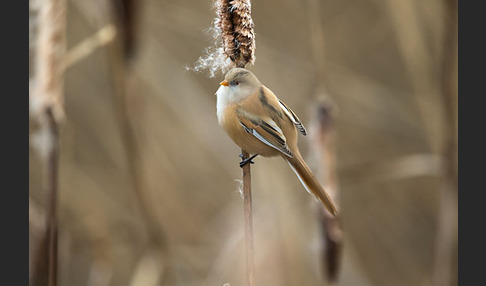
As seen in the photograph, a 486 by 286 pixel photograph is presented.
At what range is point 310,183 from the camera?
2.03 meters

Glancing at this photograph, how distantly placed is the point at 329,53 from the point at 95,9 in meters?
1.86

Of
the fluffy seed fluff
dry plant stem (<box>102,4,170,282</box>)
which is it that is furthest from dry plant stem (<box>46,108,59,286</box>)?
the fluffy seed fluff

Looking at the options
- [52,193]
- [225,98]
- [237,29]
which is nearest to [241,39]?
[237,29]

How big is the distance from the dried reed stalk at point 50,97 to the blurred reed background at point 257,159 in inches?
24.6

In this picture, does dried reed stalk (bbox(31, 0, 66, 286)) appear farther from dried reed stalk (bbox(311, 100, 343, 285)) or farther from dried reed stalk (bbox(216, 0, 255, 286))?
dried reed stalk (bbox(311, 100, 343, 285))

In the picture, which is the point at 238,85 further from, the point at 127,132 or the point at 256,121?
the point at 127,132

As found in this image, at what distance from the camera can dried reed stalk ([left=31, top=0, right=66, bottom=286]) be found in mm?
1505

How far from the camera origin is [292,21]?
149 inches

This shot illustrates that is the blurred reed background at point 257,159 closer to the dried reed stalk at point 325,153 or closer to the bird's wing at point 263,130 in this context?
the dried reed stalk at point 325,153

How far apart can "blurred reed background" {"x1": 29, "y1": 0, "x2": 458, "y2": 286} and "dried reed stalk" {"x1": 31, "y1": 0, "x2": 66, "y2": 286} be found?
2.05 ft

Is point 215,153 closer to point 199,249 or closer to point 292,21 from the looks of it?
point 199,249

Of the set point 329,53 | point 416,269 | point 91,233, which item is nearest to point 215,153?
point 91,233

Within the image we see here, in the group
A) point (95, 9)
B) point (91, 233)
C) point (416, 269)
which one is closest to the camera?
point (95, 9)

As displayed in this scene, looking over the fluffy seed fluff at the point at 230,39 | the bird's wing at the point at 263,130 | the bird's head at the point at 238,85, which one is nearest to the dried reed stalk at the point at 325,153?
the bird's wing at the point at 263,130
